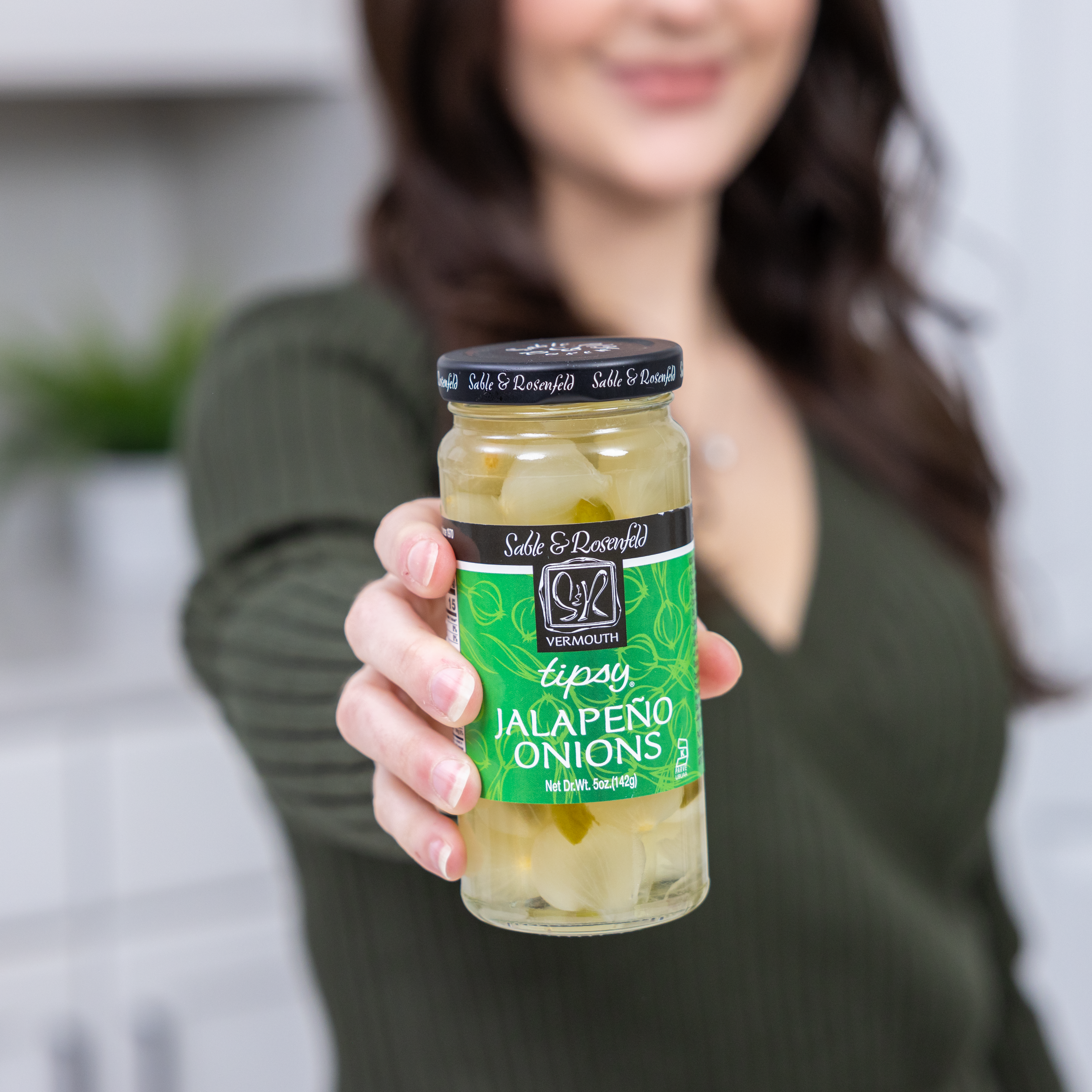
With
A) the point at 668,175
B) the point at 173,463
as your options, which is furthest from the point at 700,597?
the point at 173,463

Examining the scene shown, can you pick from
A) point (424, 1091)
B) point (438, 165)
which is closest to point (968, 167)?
point (438, 165)

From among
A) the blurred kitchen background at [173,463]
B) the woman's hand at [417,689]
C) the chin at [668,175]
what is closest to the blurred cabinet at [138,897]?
the blurred kitchen background at [173,463]

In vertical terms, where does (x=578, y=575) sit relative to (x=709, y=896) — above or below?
above

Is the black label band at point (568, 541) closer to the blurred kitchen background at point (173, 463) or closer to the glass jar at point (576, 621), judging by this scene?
the glass jar at point (576, 621)

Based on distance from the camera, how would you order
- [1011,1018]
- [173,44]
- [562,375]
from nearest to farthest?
[562,375]
[1011,1018]
[173,44]

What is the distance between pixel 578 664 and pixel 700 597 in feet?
1.08

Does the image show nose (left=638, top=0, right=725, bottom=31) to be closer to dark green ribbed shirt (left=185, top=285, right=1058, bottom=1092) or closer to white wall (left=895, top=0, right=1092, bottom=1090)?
dark green ribbed shirt (left=185, top=285, right=1058, bottom=1092)

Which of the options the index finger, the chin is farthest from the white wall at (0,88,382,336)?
the index finger

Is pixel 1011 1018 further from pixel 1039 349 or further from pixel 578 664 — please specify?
pixel 1039 349

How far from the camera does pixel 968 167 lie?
1.64 m

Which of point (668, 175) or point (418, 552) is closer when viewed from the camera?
point (418, 552)

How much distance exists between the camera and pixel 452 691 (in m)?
0.41

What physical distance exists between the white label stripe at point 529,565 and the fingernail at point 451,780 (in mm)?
62

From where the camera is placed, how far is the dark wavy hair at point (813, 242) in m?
0.84
